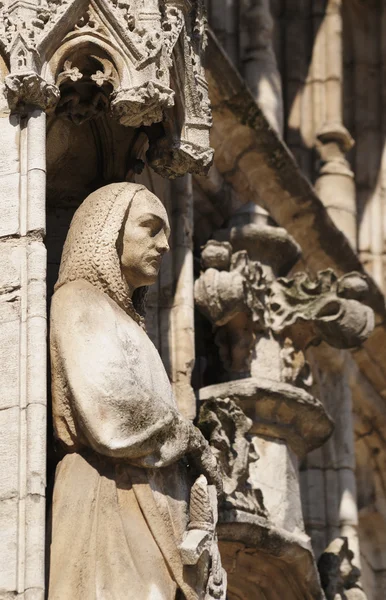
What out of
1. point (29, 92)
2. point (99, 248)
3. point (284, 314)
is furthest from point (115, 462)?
A: point (284, 314)

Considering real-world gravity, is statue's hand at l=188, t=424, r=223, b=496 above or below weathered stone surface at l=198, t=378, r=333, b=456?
below

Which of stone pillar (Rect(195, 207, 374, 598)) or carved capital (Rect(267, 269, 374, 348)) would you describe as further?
carved capital (Rect(267, 269, 374, 348))

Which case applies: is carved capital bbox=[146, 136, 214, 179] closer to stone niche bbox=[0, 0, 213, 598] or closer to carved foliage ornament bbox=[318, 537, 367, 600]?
stone niche bbox=[0, 0, 213, 598]

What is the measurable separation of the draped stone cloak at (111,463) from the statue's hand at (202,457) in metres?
0.07

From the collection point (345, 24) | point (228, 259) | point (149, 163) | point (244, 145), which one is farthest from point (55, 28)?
point (345, 24)

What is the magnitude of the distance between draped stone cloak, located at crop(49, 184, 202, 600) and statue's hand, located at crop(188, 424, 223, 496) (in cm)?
7

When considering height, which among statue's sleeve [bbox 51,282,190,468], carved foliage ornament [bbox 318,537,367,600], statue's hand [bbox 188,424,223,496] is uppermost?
statue's sleeve [bbox 51,282,190,468]

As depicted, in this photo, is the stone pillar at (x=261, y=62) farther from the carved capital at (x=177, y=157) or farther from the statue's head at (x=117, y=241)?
the statue's head at (x=117, y=241)

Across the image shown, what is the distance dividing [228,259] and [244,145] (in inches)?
52.1

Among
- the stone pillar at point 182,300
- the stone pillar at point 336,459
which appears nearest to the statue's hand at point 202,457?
the stone pillar at point 182,300

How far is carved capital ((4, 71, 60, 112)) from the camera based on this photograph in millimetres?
9477

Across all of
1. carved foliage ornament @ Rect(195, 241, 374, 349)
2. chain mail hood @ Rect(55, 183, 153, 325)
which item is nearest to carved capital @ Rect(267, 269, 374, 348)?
carved foliage ornament @ Rect(195, 241, 374, 349)

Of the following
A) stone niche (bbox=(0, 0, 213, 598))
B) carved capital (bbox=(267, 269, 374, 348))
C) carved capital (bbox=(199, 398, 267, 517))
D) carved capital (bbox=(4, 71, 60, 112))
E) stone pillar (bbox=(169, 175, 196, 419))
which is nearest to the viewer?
stone niche (bbox=(0, 0, 213, 598))

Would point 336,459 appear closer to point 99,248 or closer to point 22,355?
point 99,248
